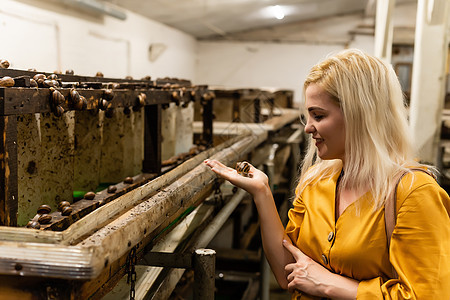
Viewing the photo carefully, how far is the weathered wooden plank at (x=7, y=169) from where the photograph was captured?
5.16ft

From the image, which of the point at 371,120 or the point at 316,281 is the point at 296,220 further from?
the point at 371,120

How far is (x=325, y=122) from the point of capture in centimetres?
159

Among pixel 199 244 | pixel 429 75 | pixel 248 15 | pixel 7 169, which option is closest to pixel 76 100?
pixel 7 169

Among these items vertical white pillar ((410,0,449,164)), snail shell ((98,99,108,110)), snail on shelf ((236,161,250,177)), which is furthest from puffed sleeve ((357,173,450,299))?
vertical white pillar ((410,0,449,164))

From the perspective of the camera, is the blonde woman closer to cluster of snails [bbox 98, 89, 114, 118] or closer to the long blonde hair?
the long blonde hair

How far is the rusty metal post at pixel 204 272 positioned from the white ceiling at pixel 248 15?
7111 mm

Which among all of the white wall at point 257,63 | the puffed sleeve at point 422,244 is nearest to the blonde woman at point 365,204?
the puffed sleeve at point 422,244

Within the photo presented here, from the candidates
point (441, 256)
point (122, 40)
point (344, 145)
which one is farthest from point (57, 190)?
point (122, 40)

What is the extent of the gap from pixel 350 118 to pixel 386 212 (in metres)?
0.33

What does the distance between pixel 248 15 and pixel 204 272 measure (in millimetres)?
10558

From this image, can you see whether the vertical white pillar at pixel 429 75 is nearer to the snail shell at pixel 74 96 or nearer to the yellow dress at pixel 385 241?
the yellow dress at pixel 385 241

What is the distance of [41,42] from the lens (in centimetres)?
591

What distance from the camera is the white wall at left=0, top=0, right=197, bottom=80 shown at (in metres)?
5.42

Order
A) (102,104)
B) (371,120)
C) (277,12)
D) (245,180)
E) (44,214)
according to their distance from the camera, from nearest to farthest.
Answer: (371,120)
(245,180)
(44,214)
(102,104)
(277,12)
